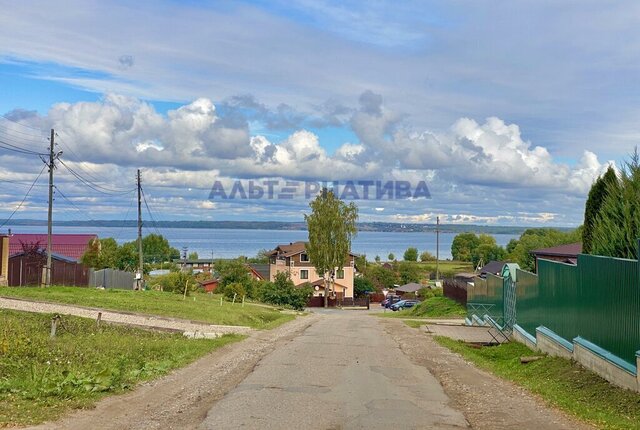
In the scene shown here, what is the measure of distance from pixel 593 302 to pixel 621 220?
2.36 meters

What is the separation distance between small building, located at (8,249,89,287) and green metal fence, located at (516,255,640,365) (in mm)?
33245

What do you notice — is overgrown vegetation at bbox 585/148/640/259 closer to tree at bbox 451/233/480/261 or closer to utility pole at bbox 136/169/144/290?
utility pole at bbox 136/169/144/290

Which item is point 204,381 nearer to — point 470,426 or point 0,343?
point 0,343

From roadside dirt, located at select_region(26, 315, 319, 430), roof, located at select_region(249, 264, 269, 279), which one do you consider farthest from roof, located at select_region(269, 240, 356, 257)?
roadside dirt, located at select_region(26, 315, 319, 430)

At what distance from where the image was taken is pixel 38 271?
43656mm

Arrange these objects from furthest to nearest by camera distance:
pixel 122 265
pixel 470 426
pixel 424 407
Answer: pixel 122 265 → pixel 424 407 → pixel 470 426

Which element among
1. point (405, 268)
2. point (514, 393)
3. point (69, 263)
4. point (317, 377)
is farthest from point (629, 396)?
point (405, 268)

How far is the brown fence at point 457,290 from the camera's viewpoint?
41494 millimetres

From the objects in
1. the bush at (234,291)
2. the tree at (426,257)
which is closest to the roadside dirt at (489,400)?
the bush at (234,291)

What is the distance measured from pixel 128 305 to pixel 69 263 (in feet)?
58.9

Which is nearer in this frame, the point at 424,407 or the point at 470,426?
the point at 470,426

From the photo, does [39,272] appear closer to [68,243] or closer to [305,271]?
[68,243]

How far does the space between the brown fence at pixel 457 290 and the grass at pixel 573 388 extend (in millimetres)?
23746

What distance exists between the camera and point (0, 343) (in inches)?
527
